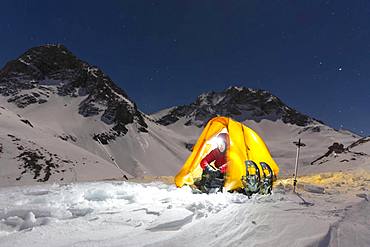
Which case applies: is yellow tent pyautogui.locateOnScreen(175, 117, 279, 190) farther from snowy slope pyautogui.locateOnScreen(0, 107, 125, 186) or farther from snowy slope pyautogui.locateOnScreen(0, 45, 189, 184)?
snowy slope pyautogui.locateOnScreen(0, 45, 189, 184)

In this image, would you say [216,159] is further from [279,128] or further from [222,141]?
[279,128]

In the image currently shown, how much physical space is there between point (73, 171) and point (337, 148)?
1609 inches

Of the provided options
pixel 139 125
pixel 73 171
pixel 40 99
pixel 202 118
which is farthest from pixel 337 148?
pixel 202 118

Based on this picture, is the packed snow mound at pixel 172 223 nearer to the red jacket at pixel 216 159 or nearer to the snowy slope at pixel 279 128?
the red jacket at pixel 216 159

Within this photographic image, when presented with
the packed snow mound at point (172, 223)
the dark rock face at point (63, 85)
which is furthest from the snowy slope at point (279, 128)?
the packed snow mound at point (172, 223)

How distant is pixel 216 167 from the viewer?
10352 mm

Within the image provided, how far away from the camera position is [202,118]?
198 metres

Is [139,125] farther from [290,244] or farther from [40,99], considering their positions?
[290,244]

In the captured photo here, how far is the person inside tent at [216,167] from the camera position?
8.33 metres

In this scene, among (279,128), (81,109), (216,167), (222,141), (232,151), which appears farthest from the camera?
(279,128)

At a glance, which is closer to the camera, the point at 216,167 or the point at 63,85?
the point at 216,167

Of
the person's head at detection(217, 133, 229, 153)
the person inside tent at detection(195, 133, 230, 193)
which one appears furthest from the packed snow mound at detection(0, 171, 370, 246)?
the person's head at detection(217, 133, 229, 153)

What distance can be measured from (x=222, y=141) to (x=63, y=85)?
5121 inches

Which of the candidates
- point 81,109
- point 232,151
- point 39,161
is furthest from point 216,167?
point 81,109
